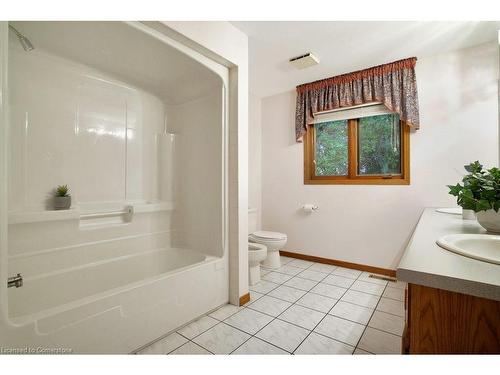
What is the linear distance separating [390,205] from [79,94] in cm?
313

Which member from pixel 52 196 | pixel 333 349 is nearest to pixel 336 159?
pixel 333 349

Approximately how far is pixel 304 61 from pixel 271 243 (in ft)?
6.43

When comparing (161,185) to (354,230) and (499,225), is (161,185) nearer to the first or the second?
(354,230)

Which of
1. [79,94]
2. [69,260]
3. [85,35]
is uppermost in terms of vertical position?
[85,35]

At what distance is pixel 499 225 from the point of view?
1.15m

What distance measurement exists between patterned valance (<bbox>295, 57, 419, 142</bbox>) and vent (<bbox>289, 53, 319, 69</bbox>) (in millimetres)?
520

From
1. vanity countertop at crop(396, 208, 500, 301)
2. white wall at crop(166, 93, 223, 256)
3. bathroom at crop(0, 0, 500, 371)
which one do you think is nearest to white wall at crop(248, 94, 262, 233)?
bathroom at crop(0, 0, 500, 371)

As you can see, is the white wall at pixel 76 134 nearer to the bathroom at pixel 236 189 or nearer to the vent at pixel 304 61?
the bathroom at pixel 236 189

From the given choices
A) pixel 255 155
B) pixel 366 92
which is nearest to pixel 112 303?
pixel 255 155

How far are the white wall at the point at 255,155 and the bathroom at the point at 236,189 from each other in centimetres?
52

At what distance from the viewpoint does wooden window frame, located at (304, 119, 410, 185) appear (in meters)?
2.55

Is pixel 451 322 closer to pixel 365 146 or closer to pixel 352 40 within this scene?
pixel 352 40

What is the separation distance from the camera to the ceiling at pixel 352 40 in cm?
196

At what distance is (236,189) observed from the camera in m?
2.02
